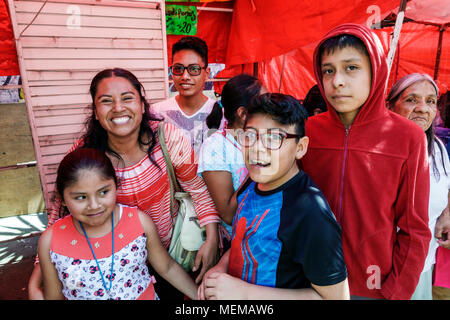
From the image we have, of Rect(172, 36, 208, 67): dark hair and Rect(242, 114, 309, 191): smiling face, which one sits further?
Rect(172, 36, 208, 67): dark hair

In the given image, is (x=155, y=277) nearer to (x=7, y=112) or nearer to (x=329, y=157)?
(x=329, y=157)

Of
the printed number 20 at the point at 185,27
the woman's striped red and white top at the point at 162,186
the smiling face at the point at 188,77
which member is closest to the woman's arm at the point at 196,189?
the woman's striped red and white top at the point at 162,186

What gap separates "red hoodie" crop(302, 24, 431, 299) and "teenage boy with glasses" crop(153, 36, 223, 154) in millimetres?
1542

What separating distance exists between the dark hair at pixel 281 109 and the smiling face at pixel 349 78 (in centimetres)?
A: 24

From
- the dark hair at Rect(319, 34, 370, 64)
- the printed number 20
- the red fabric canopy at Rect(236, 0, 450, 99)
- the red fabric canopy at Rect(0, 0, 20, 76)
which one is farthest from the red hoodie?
the red fabric canopy at Rect(0, 0, 20, 76)

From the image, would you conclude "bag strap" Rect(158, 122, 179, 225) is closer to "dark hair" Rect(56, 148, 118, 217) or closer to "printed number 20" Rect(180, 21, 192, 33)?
"dark hair" Rect(56, 148, 118, 217)

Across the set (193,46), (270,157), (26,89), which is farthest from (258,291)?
(26,89)

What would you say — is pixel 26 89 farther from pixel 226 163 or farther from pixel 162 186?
pixel 226 163

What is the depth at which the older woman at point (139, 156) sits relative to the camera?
163 cm

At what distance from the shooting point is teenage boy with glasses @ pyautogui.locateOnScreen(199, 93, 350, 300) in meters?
1.06

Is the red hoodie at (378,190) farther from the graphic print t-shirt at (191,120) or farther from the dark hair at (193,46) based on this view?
the dark hair at (193,46)

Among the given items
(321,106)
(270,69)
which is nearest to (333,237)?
(321,106)

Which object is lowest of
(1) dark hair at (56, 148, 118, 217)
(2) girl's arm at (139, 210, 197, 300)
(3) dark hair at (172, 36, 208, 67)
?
(2) girl's arm at (139, 210, 197, 300)

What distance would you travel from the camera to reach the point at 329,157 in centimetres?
147
